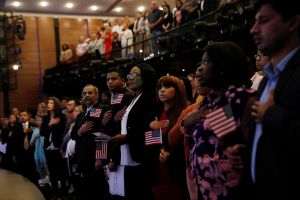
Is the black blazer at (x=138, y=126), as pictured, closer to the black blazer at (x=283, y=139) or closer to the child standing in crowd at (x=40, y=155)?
the black blazer at (x=283, y=139)

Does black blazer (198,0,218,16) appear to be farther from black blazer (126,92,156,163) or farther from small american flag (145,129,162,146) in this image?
small american flag (145,129,162,146)

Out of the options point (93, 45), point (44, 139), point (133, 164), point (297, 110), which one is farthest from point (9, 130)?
point (297, 110)

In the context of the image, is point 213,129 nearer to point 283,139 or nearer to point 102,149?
point 283,139

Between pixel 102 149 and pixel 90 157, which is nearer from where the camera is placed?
pixel 102 149

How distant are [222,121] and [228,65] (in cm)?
33

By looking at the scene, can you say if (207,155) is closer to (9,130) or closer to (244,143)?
(244,143)

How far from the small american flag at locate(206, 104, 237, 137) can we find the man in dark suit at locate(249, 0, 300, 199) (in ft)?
0.31

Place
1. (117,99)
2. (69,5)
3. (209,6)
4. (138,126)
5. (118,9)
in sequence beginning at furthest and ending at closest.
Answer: (118,9) < (69,5) < (209,6) < (117,99) < (138,126)

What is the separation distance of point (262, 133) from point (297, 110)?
0.17 m

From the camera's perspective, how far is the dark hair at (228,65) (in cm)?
205

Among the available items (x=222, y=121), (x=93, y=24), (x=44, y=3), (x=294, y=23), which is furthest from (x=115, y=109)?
(x=93, y=24)

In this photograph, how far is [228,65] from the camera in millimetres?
2057

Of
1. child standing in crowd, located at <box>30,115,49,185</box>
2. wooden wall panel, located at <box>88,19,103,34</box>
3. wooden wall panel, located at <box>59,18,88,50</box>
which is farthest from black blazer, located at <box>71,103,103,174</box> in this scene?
wooden wall panel, located at <box>88,19,103,34</box>

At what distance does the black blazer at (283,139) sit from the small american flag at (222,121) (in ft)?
0.67
